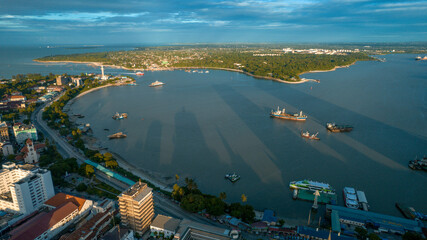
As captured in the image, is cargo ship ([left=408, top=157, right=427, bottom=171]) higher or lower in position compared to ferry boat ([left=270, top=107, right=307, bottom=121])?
lower

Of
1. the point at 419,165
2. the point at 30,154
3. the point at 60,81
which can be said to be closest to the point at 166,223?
the point at 30,154

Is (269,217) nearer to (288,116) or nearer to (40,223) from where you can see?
(40,223)

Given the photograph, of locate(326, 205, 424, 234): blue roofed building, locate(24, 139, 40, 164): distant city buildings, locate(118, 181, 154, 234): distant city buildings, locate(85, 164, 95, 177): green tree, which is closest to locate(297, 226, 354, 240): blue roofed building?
locate(326, 205, 424, 234): blue roofed building

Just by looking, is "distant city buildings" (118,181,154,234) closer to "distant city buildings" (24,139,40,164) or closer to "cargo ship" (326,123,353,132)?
"distant city buildings" (24,139,40,164)

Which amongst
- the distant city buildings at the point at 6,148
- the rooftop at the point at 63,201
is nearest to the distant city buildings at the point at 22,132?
the distant city buildings at the point at 6,148

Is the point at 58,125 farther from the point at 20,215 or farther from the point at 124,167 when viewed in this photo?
the point at 20,215

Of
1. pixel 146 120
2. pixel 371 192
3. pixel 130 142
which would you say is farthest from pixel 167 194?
pixel 146 120
